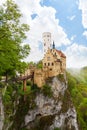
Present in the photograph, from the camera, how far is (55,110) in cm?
6444

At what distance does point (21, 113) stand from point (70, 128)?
11003mm

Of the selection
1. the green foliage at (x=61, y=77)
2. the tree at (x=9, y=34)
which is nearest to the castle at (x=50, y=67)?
the green foliage at (x=61, y=77)

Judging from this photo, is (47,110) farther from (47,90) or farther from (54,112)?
(47,90)

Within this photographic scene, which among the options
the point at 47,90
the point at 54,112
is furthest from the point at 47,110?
the point at 47,90

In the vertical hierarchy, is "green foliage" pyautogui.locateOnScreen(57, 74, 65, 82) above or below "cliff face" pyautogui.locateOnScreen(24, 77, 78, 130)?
above

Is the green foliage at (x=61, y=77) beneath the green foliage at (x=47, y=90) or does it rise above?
above

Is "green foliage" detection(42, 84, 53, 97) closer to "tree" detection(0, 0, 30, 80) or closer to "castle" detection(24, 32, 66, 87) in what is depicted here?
"castle" detection(24, 32, 66, 87)

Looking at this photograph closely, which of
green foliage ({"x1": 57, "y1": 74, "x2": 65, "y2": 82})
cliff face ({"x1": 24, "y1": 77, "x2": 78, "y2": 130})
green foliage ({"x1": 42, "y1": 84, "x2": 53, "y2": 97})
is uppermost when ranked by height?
green foliage ({"x1": 57, "y1": 74, "x2": 65, "y2": 82})

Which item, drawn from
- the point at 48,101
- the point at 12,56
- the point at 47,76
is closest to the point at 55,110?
the point at 48,101

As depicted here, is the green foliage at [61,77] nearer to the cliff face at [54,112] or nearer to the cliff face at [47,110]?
the cliff face at [47,110]

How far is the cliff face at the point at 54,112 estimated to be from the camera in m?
61.8

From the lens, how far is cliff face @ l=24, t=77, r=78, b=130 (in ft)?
203

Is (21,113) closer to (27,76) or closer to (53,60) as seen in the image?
(27,76)

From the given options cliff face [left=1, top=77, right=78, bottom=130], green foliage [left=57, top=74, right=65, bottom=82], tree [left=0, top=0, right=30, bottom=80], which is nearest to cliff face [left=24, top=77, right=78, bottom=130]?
cliff face [left=1, top=77, right=78, bottom=130]
